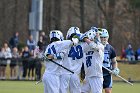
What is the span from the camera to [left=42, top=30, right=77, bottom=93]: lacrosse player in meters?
16.9

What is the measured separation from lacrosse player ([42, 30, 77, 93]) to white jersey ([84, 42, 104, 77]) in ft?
4.52

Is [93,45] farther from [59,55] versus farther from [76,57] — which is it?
[59,55]

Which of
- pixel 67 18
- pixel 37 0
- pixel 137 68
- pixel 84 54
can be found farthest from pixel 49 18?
pixel 84 54

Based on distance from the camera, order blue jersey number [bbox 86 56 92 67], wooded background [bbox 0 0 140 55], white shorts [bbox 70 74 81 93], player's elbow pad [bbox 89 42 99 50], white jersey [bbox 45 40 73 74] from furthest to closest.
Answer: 1. wooded background [bbox 0 0 140 55]
2. blue jersey number [bbox 86 56 92 67]
3. player's elbow pad [bbox 89 42 99 50]
4. white shorts [bbox 70 74 81 93]
5. white jersey [bbox 45 40 73 74]

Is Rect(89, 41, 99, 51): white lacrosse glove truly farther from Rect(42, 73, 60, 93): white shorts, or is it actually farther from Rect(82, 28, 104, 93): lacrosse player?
Rect(42, 73, 60, 93): white shorts

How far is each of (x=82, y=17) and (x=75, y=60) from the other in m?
46.6

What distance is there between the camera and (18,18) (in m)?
71.6

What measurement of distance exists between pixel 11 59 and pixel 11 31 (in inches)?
1452

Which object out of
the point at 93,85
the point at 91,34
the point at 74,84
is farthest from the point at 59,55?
the point at 93,85

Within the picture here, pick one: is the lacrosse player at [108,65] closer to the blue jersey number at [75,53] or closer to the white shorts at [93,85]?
the white shorts at [93,85]

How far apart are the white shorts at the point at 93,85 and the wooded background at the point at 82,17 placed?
40417 mm

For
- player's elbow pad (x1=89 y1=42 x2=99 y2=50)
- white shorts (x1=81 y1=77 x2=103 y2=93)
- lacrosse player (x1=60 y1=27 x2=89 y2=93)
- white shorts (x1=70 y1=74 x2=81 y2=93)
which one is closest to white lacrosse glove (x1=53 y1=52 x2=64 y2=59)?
lacrosse player (x1=60 y1=27 x2=89 y2=93)

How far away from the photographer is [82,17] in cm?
6400

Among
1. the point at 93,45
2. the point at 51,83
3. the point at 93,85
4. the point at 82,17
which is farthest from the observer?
the point at 82,17
